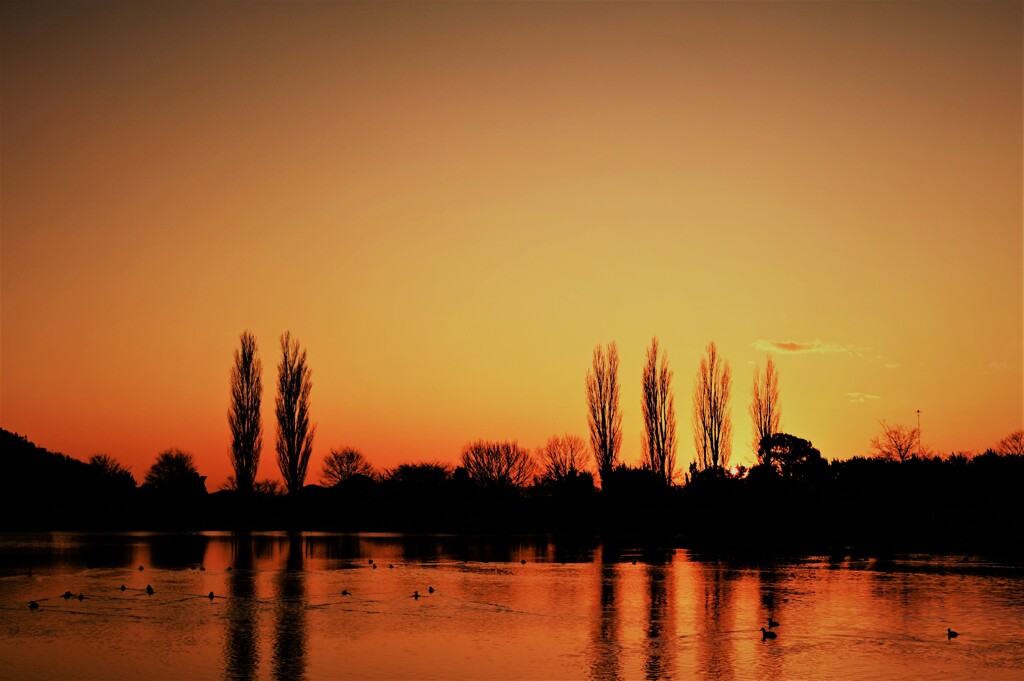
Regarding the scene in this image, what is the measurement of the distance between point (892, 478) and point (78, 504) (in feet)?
192

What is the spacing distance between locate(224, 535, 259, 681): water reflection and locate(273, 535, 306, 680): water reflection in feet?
1.15

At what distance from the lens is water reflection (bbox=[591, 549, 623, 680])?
43.8 ft

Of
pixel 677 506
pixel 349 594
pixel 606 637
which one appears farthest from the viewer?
pixel 677 506

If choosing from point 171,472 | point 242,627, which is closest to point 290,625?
point 242,627

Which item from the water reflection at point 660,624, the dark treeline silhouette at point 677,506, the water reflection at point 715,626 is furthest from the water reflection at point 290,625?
the dark treeline silhouette at point 677,506

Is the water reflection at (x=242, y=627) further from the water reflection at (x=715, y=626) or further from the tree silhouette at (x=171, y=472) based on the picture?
the tree silhouette at (x=171, y=472)

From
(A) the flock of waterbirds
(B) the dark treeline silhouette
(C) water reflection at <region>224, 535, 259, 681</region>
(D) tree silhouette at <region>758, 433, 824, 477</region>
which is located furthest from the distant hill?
(D) tree silhouette at <region>758, 433, 824, 477</region>

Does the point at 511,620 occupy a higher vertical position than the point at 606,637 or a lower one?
lower

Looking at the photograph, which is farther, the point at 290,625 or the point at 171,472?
the point at 171,472

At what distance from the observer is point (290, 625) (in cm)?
1730

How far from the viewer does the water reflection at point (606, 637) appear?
43.8 feet

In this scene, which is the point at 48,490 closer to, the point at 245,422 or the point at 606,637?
the point at 245,422

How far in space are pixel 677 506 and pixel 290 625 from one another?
4787 cm

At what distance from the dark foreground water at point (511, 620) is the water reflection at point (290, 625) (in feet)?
0.18
